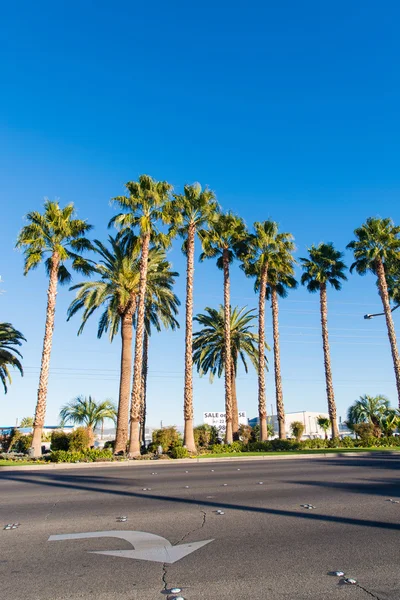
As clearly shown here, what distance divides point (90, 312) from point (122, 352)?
12.4 ft

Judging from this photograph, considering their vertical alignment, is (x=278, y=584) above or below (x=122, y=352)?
below

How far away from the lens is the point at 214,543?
5.51 meters

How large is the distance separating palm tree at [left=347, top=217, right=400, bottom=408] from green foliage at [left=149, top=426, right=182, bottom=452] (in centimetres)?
2173

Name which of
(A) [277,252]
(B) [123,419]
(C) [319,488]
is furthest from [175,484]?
(A) [277,252]

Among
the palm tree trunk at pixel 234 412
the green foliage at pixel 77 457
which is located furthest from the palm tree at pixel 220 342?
the green foliage at pixel 77 457

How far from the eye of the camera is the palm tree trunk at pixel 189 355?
27.5 metres

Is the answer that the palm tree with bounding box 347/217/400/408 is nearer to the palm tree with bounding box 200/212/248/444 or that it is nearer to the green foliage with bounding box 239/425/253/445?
the palm tree with bounding box 200/212/248/444

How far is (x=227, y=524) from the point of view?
6512 mm

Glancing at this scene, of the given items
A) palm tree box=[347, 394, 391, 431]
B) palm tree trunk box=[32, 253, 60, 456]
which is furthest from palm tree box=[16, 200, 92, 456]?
palm tree box=[347, 394, 391, 431]

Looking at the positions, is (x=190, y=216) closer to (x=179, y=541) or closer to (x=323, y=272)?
(x=323, y=272)

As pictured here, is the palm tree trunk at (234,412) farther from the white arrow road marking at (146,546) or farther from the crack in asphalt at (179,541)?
the white arrow road marking at (146,546)

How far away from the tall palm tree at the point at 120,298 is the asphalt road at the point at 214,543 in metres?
20.0

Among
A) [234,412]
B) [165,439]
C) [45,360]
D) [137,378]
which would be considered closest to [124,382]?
[137,378]

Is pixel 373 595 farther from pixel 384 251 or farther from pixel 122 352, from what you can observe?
pixel 384 251
